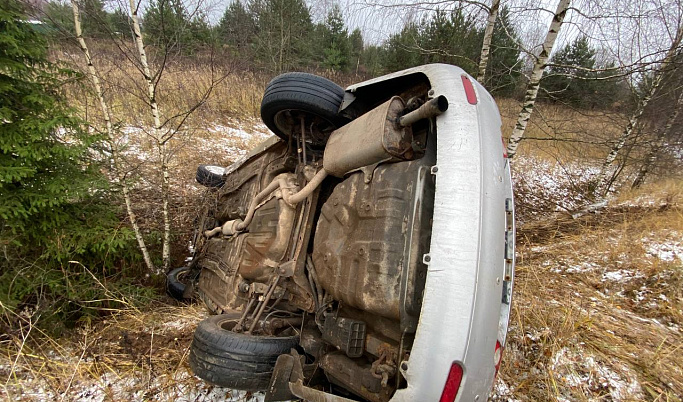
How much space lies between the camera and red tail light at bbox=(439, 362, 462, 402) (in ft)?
3.56

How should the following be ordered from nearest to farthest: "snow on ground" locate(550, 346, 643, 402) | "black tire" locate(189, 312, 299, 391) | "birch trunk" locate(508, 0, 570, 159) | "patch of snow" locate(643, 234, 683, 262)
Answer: "black tire" locate(189, 312, 299, 391), "snow on ground" locate(550, 346, 643, 402), "patch of snow" locate(643, 234, 683, 262), "birch trunk" locate(508, 0, 570, 159)

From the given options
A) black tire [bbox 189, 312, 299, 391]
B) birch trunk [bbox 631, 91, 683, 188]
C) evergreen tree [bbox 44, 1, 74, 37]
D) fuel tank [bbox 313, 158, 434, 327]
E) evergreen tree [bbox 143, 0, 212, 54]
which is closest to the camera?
fuel tank [bbox 313, 158, 434, 327]

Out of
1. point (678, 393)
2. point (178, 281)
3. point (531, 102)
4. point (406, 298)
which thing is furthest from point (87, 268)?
point (531, 102)

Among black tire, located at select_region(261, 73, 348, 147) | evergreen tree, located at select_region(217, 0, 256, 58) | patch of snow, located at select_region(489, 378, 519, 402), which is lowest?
patch of snow, located at select_region(489, 378, 519, 402)

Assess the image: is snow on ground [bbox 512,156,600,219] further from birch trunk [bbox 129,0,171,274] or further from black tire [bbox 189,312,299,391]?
birch trunk [bbox 129,0,171,274]

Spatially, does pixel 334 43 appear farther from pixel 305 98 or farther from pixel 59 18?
pixel 305 98

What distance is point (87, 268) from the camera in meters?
3.05

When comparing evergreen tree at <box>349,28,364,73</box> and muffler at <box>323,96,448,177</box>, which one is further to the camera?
evergreen tree at <box>349,28,364,73</box>

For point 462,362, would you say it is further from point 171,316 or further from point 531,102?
point 531,102

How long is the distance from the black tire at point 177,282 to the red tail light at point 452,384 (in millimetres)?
3088

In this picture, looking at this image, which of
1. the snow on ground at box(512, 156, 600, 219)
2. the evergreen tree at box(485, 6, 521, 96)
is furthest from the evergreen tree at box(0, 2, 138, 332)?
the snow on ground at box(512, 156, 600, 219)

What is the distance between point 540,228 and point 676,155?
17.2ft

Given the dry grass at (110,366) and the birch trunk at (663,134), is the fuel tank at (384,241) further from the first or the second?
the birch trunk at (663,134)

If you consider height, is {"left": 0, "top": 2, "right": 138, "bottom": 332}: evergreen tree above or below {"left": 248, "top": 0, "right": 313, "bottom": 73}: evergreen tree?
below
